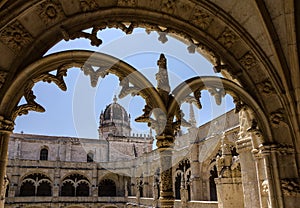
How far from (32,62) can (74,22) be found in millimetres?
629

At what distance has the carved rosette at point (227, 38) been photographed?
11.0ft

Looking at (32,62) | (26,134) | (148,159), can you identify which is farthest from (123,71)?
(26,134)

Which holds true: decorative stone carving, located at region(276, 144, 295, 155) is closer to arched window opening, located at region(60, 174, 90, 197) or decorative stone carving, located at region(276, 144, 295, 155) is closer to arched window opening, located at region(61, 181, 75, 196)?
arched window opening, located at region(60, 174, 90, 197)

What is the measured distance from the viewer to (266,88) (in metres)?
3.34

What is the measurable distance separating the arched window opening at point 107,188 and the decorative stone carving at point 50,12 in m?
25.6

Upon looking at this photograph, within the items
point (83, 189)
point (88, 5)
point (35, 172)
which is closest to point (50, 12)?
point (88, 5)

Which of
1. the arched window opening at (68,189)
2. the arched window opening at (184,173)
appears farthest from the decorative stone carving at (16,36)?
the arched window opening at (68,189)

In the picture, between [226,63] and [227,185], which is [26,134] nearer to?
[227,185]

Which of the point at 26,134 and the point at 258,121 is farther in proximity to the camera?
the point at 26,134

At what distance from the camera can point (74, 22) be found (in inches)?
116

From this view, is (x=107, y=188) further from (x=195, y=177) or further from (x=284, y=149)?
(x=284, y=149)

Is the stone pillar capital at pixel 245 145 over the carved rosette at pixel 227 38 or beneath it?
beneath

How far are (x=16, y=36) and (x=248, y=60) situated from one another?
2.60 meters

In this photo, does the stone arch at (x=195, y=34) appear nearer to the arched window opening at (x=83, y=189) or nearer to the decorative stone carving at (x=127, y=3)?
the decorative stone carving at (x=127, y=3)
